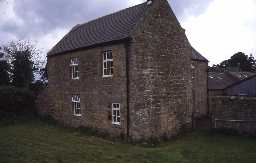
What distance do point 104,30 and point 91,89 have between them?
508cm

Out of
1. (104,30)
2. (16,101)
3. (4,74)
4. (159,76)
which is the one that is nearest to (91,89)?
(104,30)

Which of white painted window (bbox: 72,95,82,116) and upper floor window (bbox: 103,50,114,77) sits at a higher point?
upper floor window (bbox: 103,50,114,77)

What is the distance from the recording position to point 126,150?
1667 cm

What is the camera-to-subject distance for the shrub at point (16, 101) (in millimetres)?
29469

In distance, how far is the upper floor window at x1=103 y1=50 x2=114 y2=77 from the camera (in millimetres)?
21438

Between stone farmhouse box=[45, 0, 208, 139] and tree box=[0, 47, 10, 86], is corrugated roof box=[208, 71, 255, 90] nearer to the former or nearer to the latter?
stone farmhouse box=[45, 0, 208, 139]

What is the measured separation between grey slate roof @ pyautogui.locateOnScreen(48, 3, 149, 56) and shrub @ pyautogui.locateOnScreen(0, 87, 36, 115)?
5.41 metres

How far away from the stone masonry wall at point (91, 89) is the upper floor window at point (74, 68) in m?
0.39

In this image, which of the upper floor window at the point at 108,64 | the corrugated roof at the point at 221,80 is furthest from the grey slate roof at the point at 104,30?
the corrugated roof at the point at 221,80

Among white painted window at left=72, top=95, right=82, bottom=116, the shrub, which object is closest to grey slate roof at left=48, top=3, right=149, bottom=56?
white painted window at left=72, top=95, right=82, bottom=116

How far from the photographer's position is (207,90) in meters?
36.7

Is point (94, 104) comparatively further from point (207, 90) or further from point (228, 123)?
point (207, 90)

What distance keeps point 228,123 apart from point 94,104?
10.1 m

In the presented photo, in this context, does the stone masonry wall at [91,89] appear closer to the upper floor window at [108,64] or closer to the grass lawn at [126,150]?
the upper floor window at [108,64]
